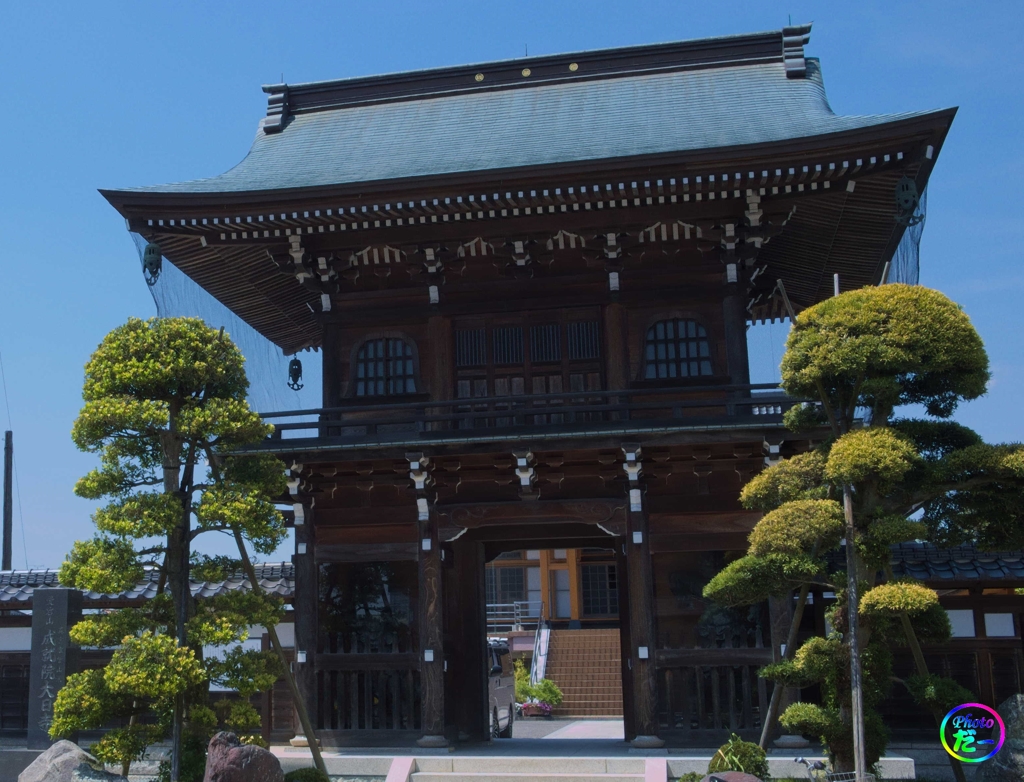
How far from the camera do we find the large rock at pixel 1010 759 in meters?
11.2

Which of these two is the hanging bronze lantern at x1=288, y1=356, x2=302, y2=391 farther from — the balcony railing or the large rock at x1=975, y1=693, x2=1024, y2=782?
the large rock at x1=975, y1=693, x2=1024, y2=782

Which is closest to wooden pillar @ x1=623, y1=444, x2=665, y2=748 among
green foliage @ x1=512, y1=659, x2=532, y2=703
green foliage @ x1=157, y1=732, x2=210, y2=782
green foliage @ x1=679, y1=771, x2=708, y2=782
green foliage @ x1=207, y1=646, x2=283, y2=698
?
green foliage @ x1=679, y1=771, x2=708, y2=782

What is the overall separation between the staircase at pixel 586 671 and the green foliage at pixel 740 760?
17.1 meters

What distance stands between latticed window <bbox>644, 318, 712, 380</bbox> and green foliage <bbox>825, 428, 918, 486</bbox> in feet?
16.1

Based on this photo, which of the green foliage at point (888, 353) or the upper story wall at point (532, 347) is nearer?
the green foliage at point (888, 353)

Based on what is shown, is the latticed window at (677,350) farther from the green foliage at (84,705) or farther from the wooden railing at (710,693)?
the green foliage at (84,705)

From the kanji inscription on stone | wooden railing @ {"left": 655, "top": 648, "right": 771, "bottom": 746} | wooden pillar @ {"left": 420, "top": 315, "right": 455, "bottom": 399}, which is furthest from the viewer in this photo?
wooden pillar @ {"left": 420, "top": 315, "right": 455, "bottom": 399}

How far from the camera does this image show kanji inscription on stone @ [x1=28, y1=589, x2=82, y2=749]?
1390 cm

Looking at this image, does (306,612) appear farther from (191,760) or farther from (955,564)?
(955,564)

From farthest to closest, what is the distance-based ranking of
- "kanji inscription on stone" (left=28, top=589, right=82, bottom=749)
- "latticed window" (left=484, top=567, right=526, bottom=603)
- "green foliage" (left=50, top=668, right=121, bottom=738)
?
"latticed window" (left=484, top=567, right=526, bottom=603), "kanji inscription on stone" (left=28, top=589, right=82, bottom=749), "green foliage" (left=50, top=668, right=121, bottom=738)

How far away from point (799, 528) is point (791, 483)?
2.82 feet

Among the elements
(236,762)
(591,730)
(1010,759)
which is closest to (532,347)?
(236,762)

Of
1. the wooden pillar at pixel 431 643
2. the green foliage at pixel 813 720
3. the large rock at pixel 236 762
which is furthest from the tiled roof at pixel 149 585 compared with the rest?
the green foliage at pixel 813 720

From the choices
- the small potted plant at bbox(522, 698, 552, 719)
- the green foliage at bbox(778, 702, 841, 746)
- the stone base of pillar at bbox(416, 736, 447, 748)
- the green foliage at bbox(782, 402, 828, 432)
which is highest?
the green foliage at bbox(782, 402, 828, 432)
